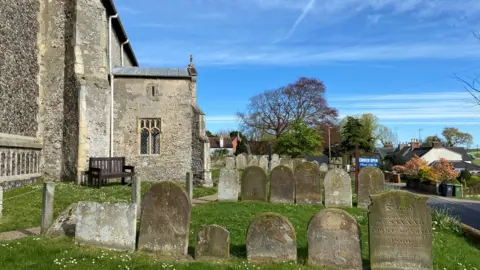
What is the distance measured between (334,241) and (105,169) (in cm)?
1161

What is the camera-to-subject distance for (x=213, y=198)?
13828mm

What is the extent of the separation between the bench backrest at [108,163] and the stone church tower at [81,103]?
0.38 metres

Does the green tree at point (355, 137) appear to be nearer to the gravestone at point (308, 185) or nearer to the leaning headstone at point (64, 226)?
the gravestone at point (308, 185)

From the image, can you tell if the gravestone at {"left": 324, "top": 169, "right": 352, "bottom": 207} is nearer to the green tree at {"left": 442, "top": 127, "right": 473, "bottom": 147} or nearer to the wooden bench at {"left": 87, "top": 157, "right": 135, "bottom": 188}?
the wooden bench at {"left": 87, "top": 157, "right": 135, "bottom": 188}

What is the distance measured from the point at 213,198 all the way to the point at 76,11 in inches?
366

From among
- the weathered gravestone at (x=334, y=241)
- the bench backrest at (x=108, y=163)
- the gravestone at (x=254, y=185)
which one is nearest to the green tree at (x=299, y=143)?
the bench backrest at (x=108, y=163)

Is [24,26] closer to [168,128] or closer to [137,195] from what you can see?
[168,128]

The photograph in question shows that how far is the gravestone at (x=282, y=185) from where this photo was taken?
12547 millimetres

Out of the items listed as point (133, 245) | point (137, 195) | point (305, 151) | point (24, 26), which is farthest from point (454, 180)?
point (24, 26)

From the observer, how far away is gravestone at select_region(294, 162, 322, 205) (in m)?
12.5

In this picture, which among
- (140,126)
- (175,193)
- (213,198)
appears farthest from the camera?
(140,126)

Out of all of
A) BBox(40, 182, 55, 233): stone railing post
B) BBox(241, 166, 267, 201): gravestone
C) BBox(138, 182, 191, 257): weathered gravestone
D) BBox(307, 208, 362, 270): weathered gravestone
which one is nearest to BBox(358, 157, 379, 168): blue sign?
BBox(241, 166, 267, 201): gravestone

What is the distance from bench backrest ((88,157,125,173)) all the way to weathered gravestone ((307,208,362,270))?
11262 mm

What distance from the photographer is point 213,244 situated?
5953 mm
